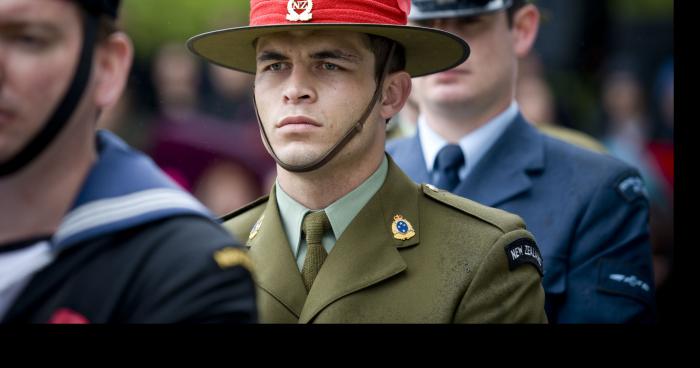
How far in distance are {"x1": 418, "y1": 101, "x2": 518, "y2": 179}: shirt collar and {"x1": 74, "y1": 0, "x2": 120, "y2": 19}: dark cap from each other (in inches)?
86.6

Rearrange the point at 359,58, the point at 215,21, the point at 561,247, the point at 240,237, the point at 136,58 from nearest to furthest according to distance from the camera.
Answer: the point at 359,58 → the point at 240,237 → the point at 561,247 → the point at 136,58 → the point at 215,21

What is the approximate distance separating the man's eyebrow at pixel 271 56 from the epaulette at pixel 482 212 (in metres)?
0.72

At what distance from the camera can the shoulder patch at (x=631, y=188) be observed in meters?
4.89

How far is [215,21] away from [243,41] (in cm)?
528

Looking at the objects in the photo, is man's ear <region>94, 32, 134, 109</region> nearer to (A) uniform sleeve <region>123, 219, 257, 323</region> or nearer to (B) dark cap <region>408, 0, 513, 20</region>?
(A) uniform sleeve <region>123, 219, 257, 323</region>

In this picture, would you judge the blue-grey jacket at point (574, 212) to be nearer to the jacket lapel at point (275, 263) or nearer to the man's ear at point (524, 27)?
the man's ear at point (524, 27)

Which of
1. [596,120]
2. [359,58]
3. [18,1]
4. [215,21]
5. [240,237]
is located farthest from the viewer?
[596,120]

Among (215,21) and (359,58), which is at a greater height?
(359,58)

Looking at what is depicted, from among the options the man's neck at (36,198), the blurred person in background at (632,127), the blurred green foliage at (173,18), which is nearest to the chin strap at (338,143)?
the man's neck at (36,198)

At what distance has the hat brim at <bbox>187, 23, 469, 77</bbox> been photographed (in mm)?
3662

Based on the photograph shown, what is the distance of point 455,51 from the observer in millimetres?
4039

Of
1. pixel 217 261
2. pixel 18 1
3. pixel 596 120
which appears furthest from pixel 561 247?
pixel 596 120

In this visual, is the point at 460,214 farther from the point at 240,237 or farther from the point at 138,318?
the point at 138,318

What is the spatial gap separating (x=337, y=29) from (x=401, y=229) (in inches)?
25.8
